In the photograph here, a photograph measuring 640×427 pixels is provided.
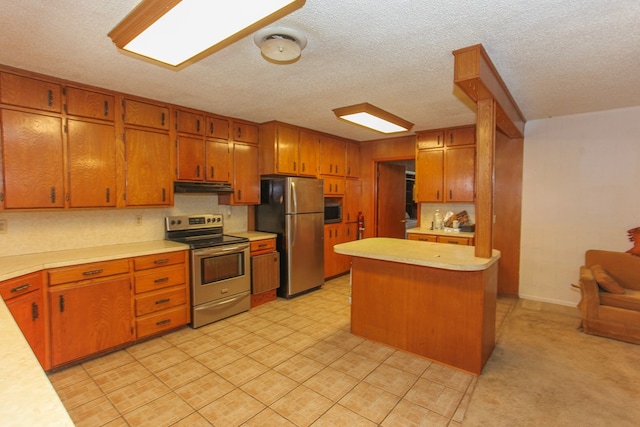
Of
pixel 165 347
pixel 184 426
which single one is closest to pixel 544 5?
pixel 184 426

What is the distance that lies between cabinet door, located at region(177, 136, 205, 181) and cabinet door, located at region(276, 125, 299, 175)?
1.00m

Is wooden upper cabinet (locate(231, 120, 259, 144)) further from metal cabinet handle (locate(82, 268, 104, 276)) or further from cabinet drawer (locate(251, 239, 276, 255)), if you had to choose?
metal cabinet handle (locate(82, 268, 104, 276))

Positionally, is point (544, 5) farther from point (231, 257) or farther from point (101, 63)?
point (231, 257)

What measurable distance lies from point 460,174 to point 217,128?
343 cm

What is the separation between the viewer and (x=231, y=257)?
3.68m

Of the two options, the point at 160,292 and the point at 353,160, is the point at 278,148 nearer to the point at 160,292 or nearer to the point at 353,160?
the point at 353,160

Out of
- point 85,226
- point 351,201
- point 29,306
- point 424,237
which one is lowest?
point 29,306

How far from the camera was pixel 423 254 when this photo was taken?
108 inches

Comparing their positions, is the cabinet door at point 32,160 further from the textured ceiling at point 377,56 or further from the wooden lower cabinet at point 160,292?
the wooden lower cabinet at point 160,292

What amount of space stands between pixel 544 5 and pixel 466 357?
245 centimetres

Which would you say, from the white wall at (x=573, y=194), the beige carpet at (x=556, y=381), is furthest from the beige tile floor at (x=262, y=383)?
the white wall at (x=573, y=194)

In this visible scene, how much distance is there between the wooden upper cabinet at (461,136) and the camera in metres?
4.48

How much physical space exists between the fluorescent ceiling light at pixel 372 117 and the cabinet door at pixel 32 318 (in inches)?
124

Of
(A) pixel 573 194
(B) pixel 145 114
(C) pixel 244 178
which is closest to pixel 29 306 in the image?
(B) pixel 145 114
